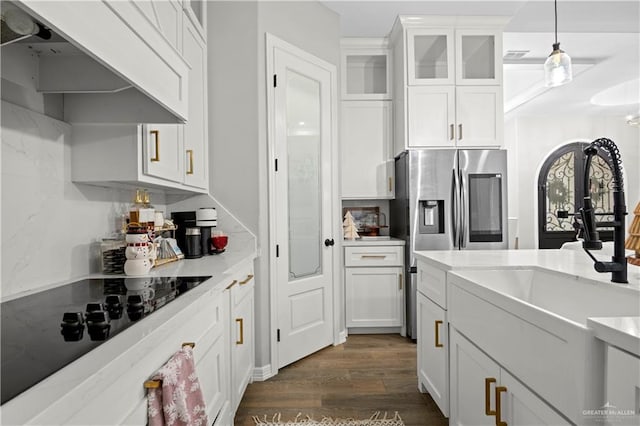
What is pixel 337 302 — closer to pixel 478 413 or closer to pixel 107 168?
pixel 478 413

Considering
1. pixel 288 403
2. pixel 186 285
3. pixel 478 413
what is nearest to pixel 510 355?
pixel 478 413

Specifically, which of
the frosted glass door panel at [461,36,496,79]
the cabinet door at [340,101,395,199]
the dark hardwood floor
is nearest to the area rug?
the dark hardwood floor

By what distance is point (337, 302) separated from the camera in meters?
3.50

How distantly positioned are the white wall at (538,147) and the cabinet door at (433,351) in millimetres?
Answer: 5896

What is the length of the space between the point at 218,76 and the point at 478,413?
98.7 inches

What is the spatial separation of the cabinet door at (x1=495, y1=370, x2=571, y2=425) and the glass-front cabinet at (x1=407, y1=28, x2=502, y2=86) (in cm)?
297

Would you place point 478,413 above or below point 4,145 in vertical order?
below

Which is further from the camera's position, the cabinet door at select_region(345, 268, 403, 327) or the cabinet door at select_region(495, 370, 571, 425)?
the cabinet door at select_region(345, 268, 403, 327)

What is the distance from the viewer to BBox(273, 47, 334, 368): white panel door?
9.77ft

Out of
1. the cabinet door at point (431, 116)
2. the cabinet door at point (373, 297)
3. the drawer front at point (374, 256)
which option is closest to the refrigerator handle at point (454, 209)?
the cabinet door at point (431, 116)

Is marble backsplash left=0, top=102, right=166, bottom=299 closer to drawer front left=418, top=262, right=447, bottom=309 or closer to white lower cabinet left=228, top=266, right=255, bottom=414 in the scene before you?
white lower cabinet left=228, top=266, right=255, bottom=414

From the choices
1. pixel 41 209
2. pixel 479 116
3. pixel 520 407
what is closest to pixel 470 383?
pixel 520 407

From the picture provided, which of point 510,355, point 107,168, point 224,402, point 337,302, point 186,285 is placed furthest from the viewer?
point 337,302

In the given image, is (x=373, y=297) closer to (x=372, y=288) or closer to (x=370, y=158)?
(x=372, y=288)
